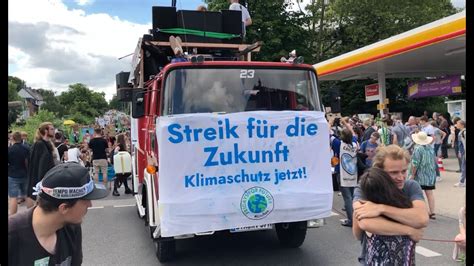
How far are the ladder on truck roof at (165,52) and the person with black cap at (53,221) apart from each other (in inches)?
189

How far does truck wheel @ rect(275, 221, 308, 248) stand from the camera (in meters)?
5.88

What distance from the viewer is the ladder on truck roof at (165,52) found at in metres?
7.02

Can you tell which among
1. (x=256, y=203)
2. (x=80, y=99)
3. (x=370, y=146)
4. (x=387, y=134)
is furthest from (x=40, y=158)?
(x=80, y=99)

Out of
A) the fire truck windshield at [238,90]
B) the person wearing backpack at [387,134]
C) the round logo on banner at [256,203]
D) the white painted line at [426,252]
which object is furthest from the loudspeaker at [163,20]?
the person wearing backpack at [387,134]

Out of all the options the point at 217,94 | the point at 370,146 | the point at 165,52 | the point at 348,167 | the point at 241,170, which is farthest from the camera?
the point at 370,146

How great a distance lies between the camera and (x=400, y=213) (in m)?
2.76

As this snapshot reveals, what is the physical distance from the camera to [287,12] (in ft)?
98.4

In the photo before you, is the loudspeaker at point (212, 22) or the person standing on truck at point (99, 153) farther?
the person standing on truck at point (99, 153)

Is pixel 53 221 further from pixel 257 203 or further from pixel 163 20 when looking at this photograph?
pixel 163 20

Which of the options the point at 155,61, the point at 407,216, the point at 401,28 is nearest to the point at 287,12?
the point at 401,28

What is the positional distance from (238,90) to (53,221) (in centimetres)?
332

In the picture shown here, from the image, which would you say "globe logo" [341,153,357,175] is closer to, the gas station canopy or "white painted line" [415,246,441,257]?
"white painted line" [415,246,441,257]

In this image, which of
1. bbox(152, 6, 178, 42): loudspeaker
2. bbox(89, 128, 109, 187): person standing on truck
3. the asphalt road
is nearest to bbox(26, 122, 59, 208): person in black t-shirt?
the asphalt road

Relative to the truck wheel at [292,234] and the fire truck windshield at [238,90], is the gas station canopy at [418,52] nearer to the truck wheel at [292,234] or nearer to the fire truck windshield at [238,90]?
the fire truck windshield at [238,90]
